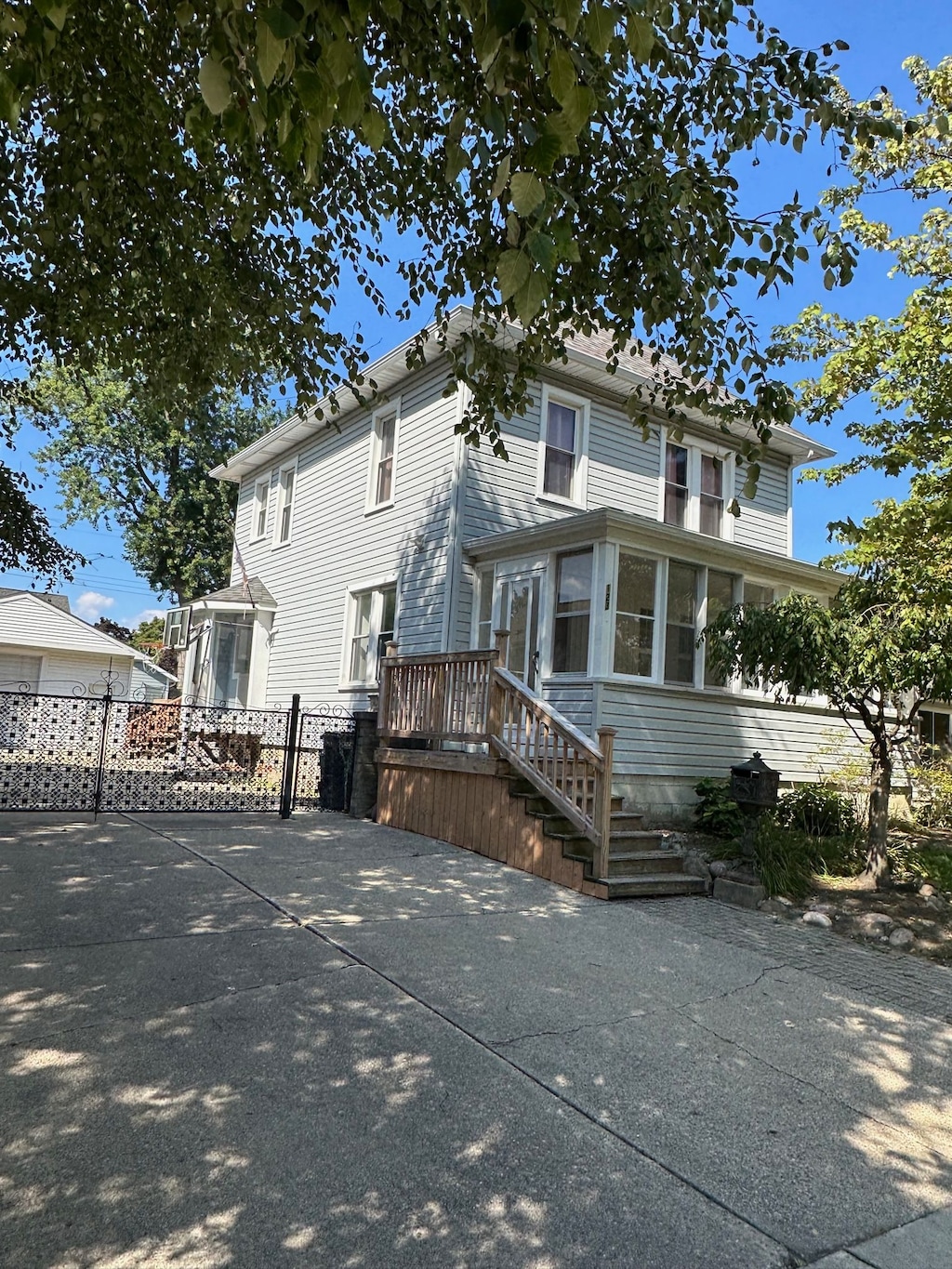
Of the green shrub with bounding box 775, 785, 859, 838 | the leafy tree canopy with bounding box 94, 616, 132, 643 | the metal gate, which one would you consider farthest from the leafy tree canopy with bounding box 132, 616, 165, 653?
the green shrub with bounding box 775, 785, 859, 838

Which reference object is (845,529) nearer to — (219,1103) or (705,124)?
(705,124)

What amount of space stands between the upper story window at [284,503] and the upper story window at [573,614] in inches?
328

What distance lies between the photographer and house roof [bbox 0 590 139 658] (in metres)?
23.1

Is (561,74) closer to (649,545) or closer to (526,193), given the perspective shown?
(526,193)

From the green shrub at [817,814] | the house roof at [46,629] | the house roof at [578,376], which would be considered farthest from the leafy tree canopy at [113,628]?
the green shrub at [817,814]

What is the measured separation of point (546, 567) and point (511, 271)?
917cm

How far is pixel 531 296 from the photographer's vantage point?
6.96ft

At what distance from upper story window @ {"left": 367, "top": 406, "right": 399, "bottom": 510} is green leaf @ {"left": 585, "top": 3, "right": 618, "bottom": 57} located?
Result: 12.4m

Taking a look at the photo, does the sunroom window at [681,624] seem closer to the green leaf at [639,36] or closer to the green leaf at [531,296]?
the green leaf at [639,36]

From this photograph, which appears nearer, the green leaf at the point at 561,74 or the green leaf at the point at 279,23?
the green leaf at the point at 279,23

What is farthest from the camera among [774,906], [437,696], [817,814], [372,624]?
[372,624]

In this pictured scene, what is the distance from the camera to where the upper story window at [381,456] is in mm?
14511

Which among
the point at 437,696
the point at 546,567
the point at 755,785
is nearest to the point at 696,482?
the point at 546,567

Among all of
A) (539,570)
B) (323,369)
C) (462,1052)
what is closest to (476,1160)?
(462,1052)
